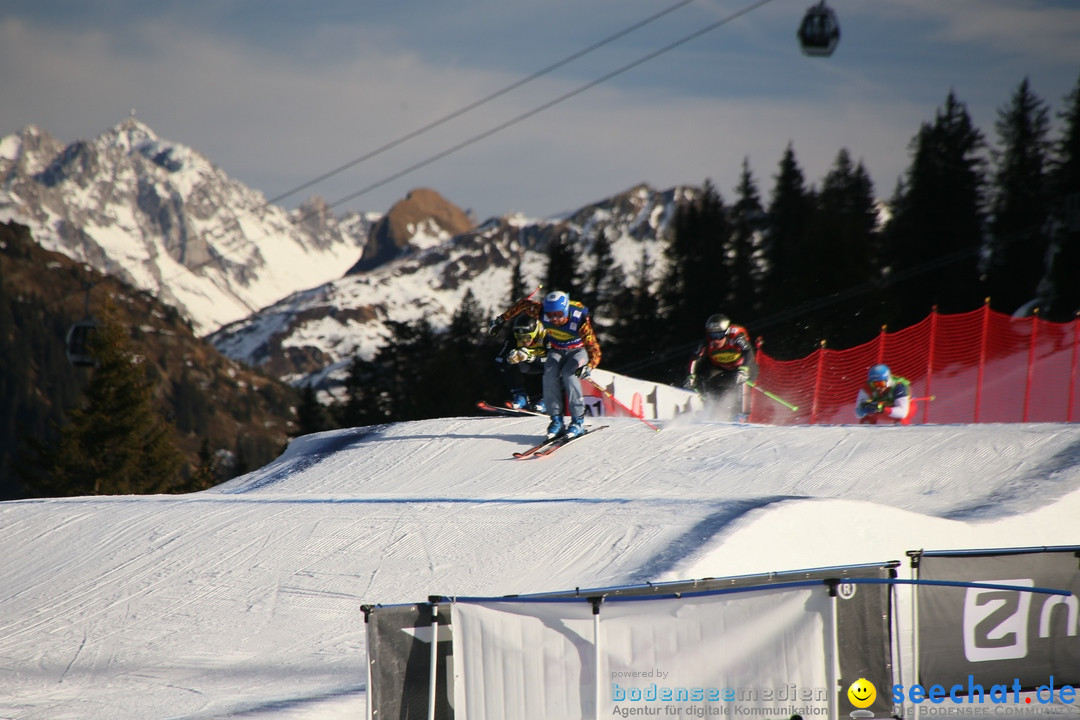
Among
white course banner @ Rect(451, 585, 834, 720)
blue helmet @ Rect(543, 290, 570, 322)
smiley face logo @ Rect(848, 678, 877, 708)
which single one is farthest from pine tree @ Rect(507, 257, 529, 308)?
white course banner @ Rect(451, 585, 834, 720)

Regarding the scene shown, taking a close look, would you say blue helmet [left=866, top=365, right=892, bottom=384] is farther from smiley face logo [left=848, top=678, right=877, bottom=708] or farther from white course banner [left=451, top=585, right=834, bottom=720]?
white course banner [left=451, top=585, right=834, bottom=720]

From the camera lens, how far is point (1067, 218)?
40.1 meters

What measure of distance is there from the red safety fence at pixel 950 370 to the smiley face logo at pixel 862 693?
38.6 feet

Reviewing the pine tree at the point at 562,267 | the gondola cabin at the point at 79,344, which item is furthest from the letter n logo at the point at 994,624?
the pine tree at the point at 562,267

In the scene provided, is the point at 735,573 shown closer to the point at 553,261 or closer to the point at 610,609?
the point at 610,609

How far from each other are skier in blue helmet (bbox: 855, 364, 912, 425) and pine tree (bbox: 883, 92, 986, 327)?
1189 inches

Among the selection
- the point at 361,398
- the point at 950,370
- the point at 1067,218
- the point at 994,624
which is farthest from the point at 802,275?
the point at 994,624

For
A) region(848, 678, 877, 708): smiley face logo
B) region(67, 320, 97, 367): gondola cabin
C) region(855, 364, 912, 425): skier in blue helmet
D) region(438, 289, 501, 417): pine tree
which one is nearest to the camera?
region(848, 678, 877, 708): smiley face logo

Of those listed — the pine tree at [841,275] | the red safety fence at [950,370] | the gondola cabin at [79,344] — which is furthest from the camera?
→ the pine tree at [841,275]

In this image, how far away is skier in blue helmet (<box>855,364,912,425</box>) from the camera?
14258 millimetres

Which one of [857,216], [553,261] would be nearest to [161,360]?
[553,261]

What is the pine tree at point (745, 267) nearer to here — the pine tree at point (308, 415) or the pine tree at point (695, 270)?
the pine tree at point (695, 270)

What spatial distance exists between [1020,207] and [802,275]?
1023 cm

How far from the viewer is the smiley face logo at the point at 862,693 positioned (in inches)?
222
